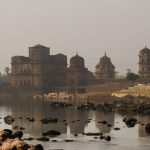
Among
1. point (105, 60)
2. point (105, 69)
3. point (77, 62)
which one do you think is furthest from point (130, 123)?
point (105, 60)

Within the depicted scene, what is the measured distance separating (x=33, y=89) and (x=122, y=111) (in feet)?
126

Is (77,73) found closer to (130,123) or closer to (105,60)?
(105,60)

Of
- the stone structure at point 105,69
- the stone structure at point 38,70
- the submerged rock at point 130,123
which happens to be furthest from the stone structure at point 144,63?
the submerged rock at point 130,123

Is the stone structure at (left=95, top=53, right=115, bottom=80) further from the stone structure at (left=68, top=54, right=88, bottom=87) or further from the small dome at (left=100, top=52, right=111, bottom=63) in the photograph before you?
the stone structure at (left=68, top=54, right=88, bottom=87)

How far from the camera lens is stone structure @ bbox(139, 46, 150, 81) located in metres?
93.8

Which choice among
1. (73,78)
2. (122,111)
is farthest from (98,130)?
(73,78)

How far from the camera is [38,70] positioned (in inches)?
3900

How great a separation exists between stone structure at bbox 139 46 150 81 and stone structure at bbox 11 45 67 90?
15.3 metres

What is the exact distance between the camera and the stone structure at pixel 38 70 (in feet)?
325

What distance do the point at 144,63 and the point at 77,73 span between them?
40.3 ft

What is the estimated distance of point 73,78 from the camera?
97.8 meters

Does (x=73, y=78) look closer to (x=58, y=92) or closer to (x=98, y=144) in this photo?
(x=58, y=92)

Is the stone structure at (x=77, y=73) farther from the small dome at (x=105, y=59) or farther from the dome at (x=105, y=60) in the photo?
the small dome at (x=105, y=59)

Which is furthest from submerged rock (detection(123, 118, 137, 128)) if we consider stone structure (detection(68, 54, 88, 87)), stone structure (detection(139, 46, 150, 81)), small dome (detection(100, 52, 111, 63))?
small dome (detection(100, 52, 111, 63))
